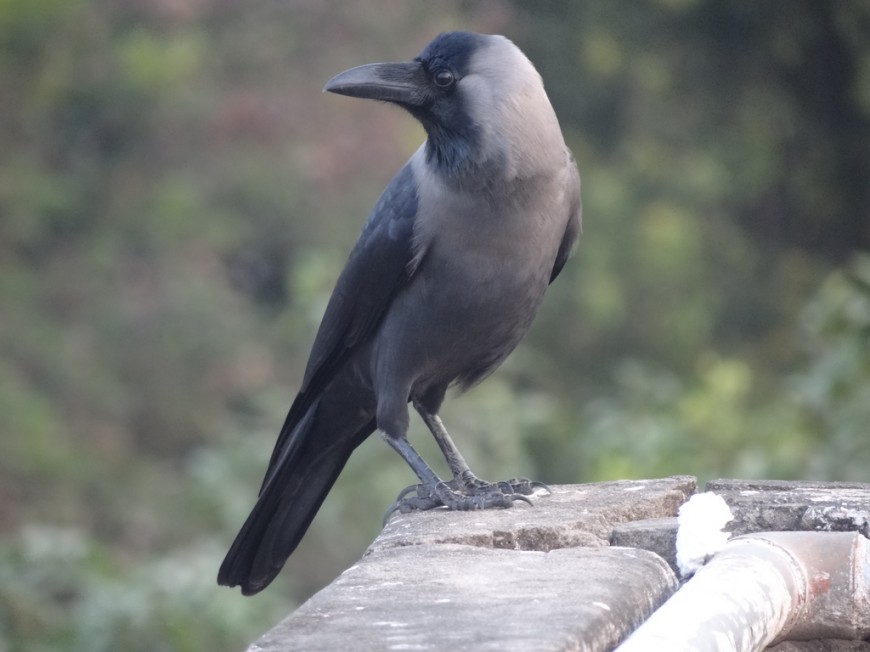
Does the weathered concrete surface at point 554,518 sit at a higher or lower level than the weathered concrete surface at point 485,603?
higher

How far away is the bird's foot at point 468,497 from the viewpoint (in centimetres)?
Answer: 378

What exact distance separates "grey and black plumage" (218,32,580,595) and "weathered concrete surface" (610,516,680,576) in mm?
679

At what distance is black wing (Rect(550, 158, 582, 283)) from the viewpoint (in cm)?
432

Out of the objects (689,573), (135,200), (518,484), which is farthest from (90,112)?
(689,573)

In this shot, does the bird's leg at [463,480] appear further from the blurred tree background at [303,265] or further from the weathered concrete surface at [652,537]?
the blurred tree background at [303,265]

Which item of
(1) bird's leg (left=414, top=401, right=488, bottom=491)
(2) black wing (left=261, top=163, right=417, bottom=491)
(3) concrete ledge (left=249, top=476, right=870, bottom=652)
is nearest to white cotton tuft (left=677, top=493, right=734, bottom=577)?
(3) concrete ledge (left=249, top=476, right=870, bottom=652)

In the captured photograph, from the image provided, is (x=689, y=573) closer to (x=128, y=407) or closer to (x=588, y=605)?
(x=588, y=605)

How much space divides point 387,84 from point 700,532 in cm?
195

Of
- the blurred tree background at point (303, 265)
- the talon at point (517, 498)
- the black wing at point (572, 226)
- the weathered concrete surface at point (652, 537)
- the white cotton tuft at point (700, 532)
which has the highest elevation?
the blurred tree background at point (303, 265)

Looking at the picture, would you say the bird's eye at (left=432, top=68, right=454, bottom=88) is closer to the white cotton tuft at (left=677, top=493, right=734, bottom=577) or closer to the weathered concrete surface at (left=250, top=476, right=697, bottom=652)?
the weathered concrete surface at (left=250, top=476, right=697, bottom=652)

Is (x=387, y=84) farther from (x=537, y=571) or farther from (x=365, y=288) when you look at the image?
(x=537, y=571)

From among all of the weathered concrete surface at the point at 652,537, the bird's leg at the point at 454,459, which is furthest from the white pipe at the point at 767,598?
the bird's leg at the point at 454,459

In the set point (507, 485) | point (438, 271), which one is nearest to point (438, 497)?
point (507, 485)

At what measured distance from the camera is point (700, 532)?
2.79m
